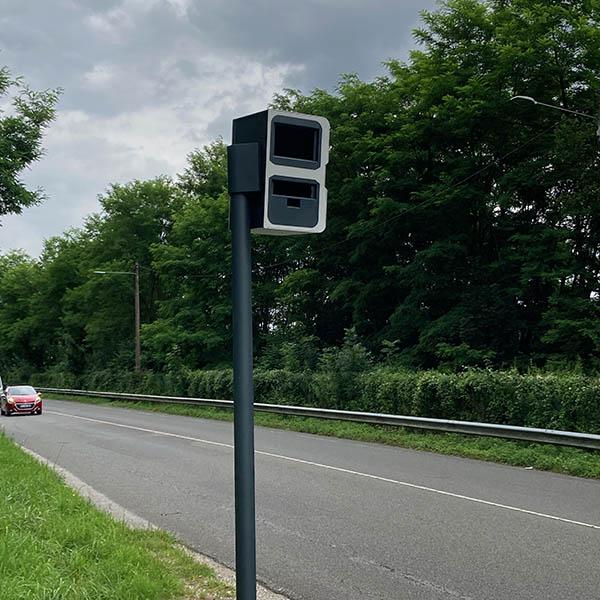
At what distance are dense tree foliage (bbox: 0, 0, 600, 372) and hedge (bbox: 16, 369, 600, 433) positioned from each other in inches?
58.7

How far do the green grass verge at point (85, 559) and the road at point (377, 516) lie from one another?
2.18ft

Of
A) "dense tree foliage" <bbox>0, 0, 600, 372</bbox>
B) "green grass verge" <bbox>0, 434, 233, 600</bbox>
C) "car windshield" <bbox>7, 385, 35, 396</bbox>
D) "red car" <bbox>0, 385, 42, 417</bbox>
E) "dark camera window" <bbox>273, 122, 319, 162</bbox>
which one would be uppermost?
"dense tree foliage" <bbox>0, 0, 600, 372</bbox>

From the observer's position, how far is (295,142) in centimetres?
326

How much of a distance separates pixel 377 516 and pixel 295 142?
6.39 meters

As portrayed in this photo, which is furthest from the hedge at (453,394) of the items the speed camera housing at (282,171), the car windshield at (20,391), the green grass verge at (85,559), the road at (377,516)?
the speed camera housing at (282,171)

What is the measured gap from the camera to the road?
6.05m

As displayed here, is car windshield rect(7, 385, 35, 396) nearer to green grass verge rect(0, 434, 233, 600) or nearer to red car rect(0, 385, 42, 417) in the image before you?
red car rect(0, 385, 42, 417)

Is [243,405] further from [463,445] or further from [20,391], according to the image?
[20,391]

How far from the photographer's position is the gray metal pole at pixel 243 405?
3.12 metres

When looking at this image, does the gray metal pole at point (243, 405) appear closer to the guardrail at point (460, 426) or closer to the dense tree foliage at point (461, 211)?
the guardrail at point (460, 426)

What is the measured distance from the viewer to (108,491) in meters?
10.9

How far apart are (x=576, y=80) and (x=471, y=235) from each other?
7.52 meters

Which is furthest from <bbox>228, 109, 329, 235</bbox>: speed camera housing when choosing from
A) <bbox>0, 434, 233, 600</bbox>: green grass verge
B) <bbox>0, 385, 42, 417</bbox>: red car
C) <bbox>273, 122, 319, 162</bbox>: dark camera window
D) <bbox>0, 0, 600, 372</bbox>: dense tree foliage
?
<bbox>0, 385, 42, 417</bbox>: red car

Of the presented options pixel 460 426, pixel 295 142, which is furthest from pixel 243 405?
pixel 460 426
